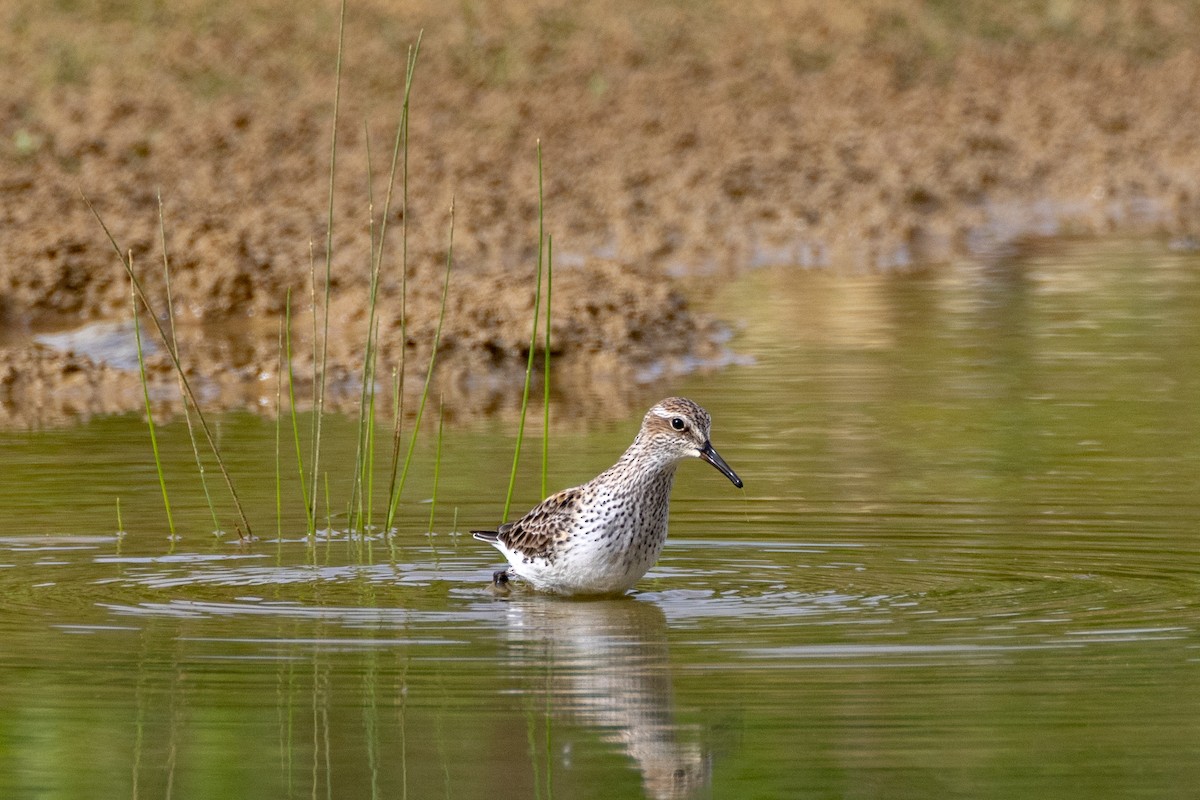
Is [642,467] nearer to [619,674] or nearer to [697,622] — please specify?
[697,622]

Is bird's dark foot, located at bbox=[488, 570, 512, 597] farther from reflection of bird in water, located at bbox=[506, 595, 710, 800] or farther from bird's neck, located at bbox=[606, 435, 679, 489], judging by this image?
bird's neck, located at bbox=[606, 435, 679, 489]

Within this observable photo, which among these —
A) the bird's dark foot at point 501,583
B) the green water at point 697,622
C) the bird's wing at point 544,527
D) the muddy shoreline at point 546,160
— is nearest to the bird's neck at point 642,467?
the bird's wing at point 544,527

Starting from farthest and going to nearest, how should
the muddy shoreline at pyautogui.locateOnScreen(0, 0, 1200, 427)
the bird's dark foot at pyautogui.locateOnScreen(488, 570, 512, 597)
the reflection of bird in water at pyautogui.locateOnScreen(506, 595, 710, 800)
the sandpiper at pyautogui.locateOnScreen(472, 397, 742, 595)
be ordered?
1. the muddy shoreline at pyautogui.locateOnScreen(0, 0, 1200, 427)
2. the bird's dark foot at pyautogui.locateOnScreen(488, 570, 512, 597)
3. the sandpiper at pyautogui.locateOnScreen(472, 397, 742, 595)
4. the reflection of bird in water at pyautogui.locateOnScreen(506, 595, 710, 800)

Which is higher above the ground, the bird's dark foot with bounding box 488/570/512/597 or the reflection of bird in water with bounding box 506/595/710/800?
the bird's dark foot with bounding box 488/570/512/597

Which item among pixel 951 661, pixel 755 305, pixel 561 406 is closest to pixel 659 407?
pixel 951 661

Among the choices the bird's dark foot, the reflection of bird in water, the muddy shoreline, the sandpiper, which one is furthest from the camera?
the muddy shoreline

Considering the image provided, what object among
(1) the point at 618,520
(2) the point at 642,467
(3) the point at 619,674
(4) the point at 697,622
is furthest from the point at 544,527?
(3) the point at 619,674

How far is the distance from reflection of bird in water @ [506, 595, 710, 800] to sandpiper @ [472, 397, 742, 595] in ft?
0.38

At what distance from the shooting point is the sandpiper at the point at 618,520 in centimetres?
825

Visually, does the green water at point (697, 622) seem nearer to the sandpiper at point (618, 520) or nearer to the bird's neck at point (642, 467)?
the sandpiper at point (618, 520)

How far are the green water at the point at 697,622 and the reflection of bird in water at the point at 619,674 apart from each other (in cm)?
2

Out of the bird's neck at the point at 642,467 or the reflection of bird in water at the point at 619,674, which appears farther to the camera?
the bird's neck at the point at 642,467

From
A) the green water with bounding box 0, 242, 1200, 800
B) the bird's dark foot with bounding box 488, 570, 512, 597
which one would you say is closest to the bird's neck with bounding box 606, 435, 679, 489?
the green water with bounding box 0, 242, 1200, 800

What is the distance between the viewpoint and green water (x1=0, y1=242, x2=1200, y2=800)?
5.92 metres
